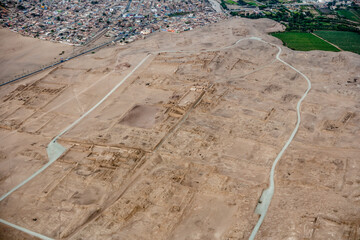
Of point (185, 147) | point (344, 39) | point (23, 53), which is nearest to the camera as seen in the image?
point (185, 147)

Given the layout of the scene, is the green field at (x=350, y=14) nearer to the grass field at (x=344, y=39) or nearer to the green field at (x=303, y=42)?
the grass field at (x=344, y=39)

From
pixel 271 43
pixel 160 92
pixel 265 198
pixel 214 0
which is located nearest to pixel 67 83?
pixel 160 92

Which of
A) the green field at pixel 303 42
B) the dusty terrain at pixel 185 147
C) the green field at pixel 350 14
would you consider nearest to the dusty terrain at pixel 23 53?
the dusty terrain at pixel 185 147

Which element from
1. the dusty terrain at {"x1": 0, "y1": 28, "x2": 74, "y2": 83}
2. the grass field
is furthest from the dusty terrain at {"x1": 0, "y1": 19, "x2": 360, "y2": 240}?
the grass field

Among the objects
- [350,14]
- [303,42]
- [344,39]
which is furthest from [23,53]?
[350,14]

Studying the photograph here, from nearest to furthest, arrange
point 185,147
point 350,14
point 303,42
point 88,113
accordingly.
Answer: point 185,147
point 88,113
point 303,42
point 350,14

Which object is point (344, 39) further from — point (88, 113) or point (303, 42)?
point (88, 113)
